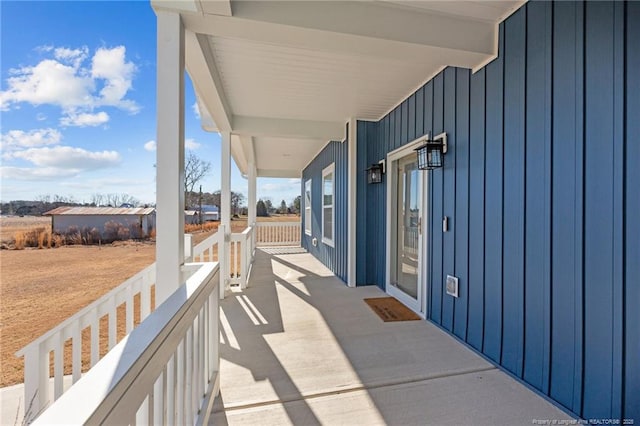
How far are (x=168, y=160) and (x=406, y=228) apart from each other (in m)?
2.92

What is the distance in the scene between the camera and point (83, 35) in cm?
245

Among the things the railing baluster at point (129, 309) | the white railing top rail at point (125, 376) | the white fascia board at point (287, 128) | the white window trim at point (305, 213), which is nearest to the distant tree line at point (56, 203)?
the railing baluster at point (129, 309)

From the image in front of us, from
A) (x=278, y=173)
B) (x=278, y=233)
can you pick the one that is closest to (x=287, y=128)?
(x=278, y=173)

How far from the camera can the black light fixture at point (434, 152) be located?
2916 mm

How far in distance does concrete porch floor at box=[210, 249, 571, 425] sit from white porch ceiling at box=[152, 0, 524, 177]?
240 centimetres

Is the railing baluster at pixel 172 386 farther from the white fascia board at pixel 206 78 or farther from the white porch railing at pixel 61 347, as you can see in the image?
the white fascia board at pixel 206 78

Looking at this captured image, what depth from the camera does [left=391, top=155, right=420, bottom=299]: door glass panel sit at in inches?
140

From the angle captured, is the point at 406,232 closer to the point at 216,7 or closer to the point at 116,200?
the point at 216,7

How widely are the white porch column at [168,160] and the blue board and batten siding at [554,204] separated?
2251 millimetres

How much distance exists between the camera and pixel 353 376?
212 centimetres

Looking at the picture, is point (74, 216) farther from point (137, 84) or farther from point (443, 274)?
point (443, 274)

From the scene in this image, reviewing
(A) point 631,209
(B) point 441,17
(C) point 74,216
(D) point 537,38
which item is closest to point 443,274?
(A) point 631,209

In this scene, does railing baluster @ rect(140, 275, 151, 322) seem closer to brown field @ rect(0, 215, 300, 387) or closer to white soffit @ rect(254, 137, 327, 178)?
brown field @ rect(0, 215, 300, 387)

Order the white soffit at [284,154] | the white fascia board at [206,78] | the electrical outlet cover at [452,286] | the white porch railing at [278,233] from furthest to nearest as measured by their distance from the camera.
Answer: the white porch railing at [278,233]
the white soffit at [284,154]
the electrical outlet cover at [452,286]
the white fascia board at [206,78]
